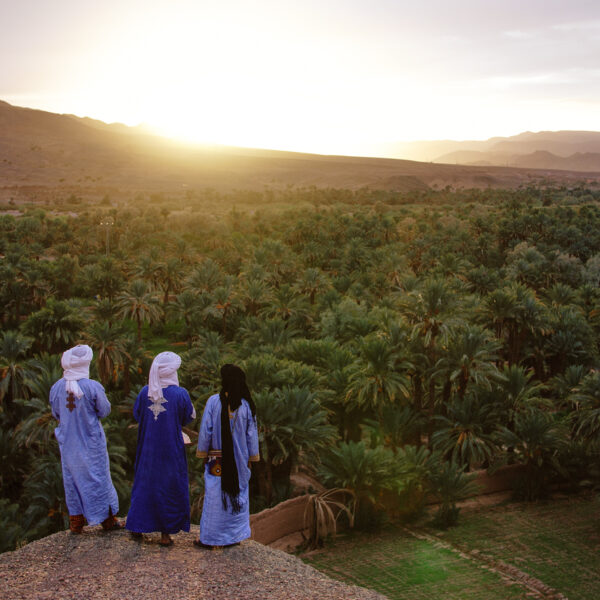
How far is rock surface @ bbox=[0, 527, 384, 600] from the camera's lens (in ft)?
20.3

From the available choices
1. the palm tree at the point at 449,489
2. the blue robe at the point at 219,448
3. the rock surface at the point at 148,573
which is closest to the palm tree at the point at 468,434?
the palm tree at the point at 449,489

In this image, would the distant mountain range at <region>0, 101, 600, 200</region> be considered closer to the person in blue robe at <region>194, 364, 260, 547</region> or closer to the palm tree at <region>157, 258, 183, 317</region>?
the palm tree at <region>157, 258, 183, 317</region>

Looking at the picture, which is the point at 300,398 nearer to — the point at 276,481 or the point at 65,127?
the point at 276,481

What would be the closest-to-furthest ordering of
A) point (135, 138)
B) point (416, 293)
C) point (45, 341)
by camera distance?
1. point (416, 293)
2. point (45, 341)
3. point (135, 138)

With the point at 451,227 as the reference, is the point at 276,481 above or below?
below

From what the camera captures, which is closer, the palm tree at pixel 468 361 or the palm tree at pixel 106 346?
the palm tree at pixel 468 361

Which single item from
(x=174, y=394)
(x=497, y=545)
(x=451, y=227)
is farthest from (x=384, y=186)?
(x=174, y=394)

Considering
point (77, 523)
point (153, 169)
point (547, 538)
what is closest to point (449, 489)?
point (547, 538)

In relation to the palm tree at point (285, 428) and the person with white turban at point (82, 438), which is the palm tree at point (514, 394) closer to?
the palm tree at point (285, 428)

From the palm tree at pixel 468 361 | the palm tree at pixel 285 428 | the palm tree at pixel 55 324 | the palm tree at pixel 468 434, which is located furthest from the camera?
the palm tree at pixel 55 324

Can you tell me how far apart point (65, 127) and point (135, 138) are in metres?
20.7

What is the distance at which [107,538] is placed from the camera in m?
7.05

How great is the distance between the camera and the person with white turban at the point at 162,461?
6746 millimetres

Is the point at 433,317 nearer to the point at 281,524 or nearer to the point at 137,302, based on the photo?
the point at 281,524
